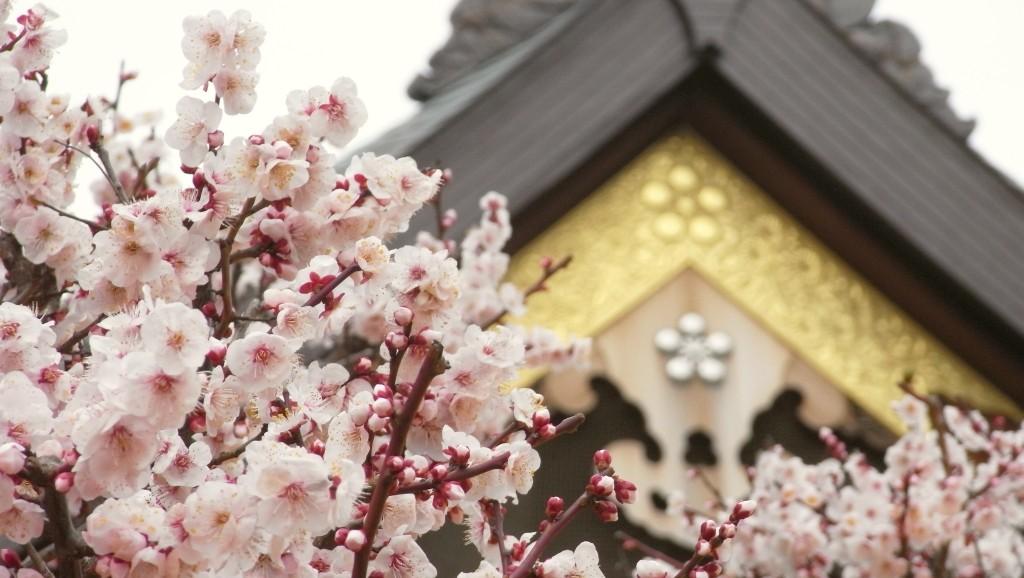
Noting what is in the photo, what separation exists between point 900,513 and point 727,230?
119 centimetres

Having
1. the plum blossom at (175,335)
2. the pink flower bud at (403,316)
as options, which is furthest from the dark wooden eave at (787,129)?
the plum blossom at (175,335)

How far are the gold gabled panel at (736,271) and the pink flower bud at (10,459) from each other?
239cm

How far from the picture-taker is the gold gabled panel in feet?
10.8

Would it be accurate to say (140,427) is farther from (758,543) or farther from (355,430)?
(758,543)

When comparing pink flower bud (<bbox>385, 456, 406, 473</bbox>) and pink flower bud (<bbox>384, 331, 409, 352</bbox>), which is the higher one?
pink flower bud (<bbox>384, 331, 409, 352</bbox>)

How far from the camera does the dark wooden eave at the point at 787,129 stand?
119 inches

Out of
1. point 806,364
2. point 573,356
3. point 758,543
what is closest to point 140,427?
point 573,356

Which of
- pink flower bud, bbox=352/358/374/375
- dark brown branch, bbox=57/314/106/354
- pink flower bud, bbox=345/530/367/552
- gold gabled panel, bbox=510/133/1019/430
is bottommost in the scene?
pink flower bud, bbox=345/530/367/552

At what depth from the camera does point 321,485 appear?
86 centimetres

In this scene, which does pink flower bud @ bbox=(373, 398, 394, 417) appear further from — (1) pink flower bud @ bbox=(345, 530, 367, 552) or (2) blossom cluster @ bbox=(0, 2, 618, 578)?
(1) pink flower bud @ bbox=(345, 530, 367, 552)

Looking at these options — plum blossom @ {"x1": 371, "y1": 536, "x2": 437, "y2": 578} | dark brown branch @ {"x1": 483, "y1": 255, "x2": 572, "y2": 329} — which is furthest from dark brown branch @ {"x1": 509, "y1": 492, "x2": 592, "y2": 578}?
dark brown branch @ {"x1": 483, "y1": 255, "x2": 572, "y2": 329}

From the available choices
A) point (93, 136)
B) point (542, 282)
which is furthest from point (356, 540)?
point (542, 282)

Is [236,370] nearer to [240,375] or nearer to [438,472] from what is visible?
[240,375]

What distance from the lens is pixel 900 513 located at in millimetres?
2352
